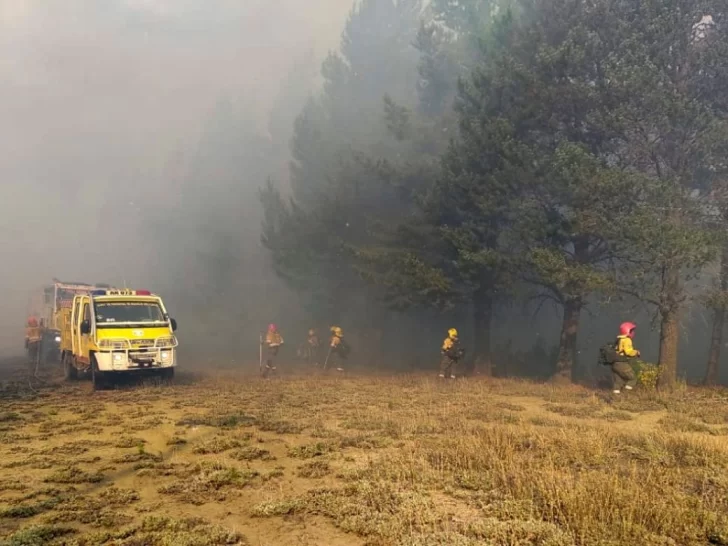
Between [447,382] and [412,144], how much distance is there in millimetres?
9861

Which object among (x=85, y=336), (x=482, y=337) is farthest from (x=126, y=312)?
(x=482, y=337)

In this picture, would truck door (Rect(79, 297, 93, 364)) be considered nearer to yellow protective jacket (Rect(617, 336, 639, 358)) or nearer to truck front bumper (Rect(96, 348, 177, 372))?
truck front bumper (Rect(96, 348, 177, 372))

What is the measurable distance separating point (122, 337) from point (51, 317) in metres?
11.2

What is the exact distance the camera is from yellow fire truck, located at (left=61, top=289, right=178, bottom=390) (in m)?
14.6

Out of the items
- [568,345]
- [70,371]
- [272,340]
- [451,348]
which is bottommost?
[70,371]

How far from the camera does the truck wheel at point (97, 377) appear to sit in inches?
578

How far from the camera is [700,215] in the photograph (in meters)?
14.3

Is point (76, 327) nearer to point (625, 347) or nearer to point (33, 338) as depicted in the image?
point (33, 338)

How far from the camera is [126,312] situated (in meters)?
15.6

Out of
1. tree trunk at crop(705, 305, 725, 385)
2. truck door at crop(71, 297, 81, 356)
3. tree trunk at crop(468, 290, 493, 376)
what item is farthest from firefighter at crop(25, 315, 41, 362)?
tree trunk at crop(705, 305, 725, 385)

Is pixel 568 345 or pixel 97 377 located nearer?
pixel 97 377

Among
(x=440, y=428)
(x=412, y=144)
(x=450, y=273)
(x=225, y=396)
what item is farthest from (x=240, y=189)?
(x=440, y=428)

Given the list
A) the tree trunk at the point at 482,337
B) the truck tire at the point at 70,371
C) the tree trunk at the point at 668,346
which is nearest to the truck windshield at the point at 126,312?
the truck tire at the point at 70,371

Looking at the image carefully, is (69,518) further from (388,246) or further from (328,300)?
(328,300)
